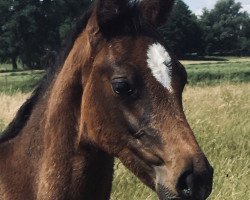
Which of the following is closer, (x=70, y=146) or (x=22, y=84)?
(x=70, y=146)

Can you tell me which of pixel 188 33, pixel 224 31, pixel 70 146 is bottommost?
pixel 224 31

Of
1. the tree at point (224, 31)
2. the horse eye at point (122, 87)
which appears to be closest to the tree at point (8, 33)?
the tree at point (224, 31)

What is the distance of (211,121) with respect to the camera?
8.70 metres

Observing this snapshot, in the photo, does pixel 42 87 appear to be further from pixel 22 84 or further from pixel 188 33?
pixel 188 33

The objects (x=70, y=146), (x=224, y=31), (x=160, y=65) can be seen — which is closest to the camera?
(x=160, y=65)

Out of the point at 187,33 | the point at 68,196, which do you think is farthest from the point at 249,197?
the point at 187,33

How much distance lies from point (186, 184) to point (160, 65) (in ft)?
2.04

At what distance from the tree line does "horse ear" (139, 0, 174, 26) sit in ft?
50.4

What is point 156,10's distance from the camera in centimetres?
305

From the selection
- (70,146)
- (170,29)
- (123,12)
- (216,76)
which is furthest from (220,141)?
(216,76)

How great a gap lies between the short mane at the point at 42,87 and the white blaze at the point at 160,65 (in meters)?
0.60

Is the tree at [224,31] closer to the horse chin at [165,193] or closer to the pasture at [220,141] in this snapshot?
the pasture at [220,141]

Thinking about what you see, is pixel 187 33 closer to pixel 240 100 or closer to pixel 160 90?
pixel 240 100

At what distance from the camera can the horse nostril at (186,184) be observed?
2459 mm
